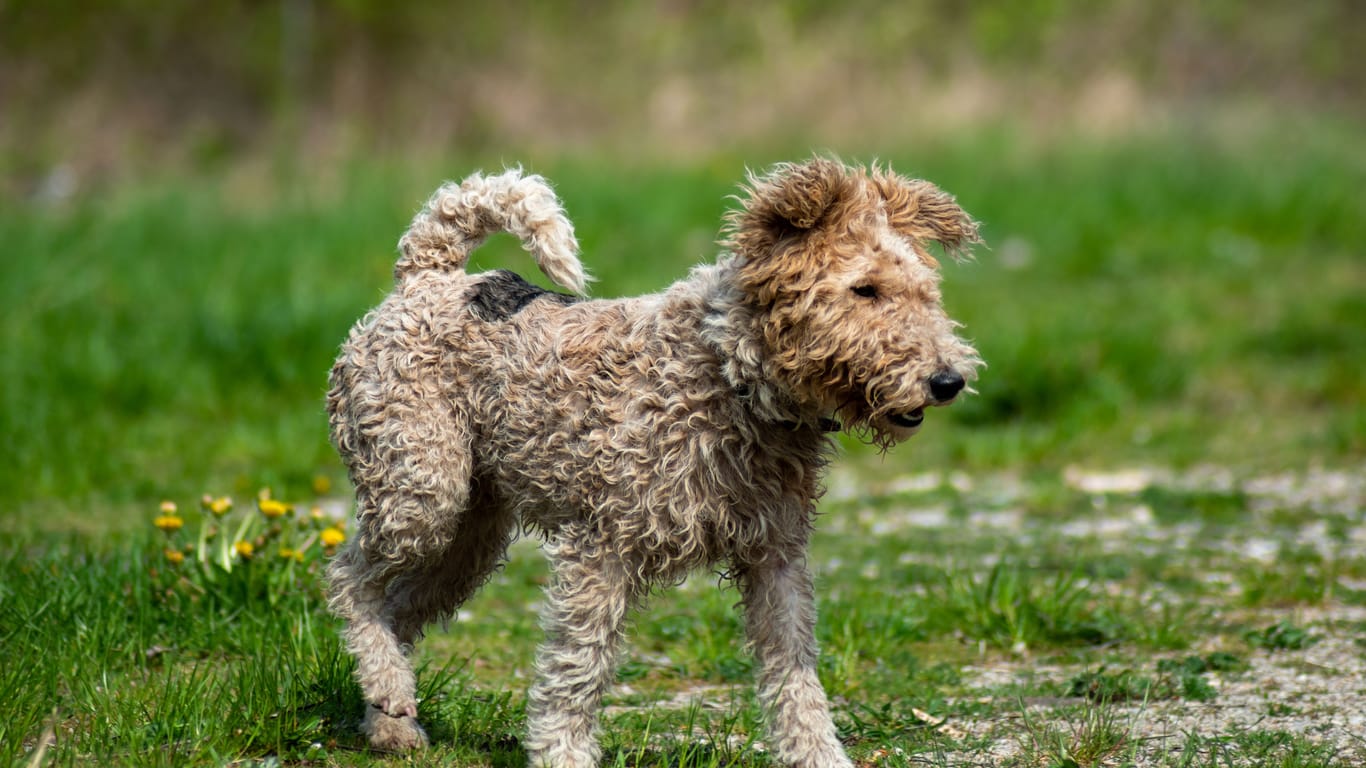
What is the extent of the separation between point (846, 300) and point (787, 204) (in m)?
0.29

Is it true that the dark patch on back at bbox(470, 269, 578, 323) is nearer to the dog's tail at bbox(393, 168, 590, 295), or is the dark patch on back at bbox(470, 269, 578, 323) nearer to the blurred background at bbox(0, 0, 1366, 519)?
the dog's tail at bbox(393, 168, 590, 295)

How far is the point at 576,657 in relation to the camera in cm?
387

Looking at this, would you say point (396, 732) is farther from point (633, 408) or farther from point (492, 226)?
point (492, 226)

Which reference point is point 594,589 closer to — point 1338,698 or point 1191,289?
point 1338,698

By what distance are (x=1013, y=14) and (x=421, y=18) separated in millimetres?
6749

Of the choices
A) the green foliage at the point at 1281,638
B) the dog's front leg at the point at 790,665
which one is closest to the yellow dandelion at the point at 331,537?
the dog's front leg at the point at 790,665

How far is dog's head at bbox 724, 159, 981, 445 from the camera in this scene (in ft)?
11.7

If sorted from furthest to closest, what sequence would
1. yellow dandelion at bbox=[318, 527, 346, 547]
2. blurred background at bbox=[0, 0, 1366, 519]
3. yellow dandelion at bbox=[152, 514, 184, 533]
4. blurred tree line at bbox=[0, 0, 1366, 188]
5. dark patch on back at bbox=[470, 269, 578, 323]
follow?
blurred tree line at bbox=[0, 0, 1366, 188], blurred background at bbox=[0, 0, 1366, 519], yellow dandelion at bbox=[152, 514, 184, 533], yellow dandelion at bbox=[318, 527, 346, 547], dark patch on back at bbox=[470, 269, 578, 323]

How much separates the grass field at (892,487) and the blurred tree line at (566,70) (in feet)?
4.86

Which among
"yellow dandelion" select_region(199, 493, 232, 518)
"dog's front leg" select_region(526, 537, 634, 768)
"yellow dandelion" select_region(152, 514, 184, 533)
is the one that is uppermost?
"yellow dandelion" select_region(199, 493, 232, 518)

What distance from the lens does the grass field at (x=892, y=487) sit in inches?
171

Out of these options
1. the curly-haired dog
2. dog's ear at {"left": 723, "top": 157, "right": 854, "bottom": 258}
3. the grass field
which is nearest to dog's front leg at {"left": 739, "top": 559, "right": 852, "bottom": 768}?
the curly-haired dog

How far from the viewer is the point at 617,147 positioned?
14.9 meters

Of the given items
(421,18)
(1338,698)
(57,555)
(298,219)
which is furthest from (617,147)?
(1338,698)
